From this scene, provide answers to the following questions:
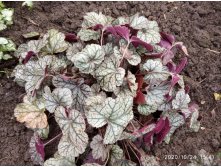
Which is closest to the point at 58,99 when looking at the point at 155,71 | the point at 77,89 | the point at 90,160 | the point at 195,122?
the point at 77,89

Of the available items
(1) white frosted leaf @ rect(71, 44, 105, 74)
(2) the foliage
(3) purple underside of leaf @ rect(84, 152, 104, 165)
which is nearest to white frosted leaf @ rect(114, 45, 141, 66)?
(1) white frosted leaf @ rect(71, 44, 105, 74)

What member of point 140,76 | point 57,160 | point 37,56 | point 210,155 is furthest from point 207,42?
point 57,160

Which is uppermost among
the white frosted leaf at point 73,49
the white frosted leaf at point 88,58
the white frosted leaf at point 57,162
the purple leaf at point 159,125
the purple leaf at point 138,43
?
the purple leaf at point 138,43

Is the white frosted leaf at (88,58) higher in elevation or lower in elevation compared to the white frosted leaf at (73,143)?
higher

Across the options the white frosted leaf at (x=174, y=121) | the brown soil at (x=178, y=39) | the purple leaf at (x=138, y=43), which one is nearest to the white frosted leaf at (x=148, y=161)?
the brown soil at (x=178, y=39)

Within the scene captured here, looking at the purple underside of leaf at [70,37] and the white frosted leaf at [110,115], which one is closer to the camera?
the white frosted leaf at [110,115]

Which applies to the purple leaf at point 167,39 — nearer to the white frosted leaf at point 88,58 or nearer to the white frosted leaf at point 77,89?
the white frosted leaf at point 88,58

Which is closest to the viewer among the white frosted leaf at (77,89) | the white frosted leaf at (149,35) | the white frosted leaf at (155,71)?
the white frosted leaf at (77,89)

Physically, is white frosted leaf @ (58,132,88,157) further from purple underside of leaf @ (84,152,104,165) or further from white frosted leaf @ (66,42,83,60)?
white frosted leaf @ (66,42,83,60)

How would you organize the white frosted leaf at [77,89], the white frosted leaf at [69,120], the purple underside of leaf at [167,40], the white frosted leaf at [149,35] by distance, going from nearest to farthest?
→ the white frosted leaf at [69,120]
the white frosted leaf at [77,89]
the white frosted leaf at [149,35]
the purple underside of leaf at [167,40]
